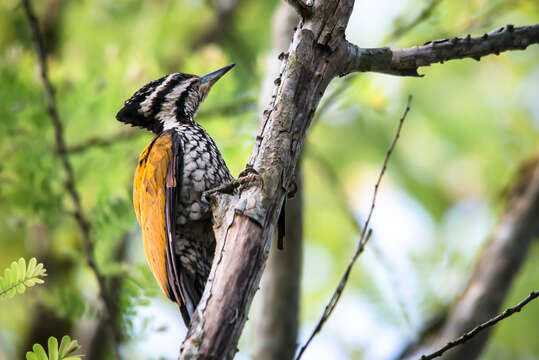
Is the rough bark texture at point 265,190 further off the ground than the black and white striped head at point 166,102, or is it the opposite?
the black and white striped head at point 166,102

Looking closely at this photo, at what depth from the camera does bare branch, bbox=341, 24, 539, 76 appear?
2.76 m

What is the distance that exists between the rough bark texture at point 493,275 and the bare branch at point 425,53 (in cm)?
271

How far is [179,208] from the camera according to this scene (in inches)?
140

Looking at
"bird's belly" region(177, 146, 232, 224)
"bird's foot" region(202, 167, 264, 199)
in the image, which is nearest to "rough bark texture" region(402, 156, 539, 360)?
"bird's belly" region(177, 146, 232, 224)

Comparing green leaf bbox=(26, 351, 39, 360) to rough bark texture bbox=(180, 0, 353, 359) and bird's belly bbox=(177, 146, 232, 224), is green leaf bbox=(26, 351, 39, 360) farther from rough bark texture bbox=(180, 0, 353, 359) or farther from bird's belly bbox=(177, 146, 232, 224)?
bird's belly bbox=(177, 146, 232, 224)

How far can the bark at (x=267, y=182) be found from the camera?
2078 mm

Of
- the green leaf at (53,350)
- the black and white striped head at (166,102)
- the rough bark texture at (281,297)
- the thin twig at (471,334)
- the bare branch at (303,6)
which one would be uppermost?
the black and white striped head at (166,102)

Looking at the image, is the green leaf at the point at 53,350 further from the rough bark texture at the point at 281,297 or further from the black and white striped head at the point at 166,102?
the rough bark texture at the point at 281,297

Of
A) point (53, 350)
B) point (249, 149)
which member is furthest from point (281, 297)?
point (53, 350)

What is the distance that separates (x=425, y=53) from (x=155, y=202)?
1.77m

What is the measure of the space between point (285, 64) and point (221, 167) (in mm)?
1315

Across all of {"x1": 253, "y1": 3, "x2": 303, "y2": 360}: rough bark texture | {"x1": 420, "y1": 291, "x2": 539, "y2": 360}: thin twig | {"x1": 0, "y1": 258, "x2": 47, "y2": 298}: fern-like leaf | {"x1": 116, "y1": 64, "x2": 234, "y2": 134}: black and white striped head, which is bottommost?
{"x1": 420, "y1": 291, "x2": 539, "y2": 360}: thin twig

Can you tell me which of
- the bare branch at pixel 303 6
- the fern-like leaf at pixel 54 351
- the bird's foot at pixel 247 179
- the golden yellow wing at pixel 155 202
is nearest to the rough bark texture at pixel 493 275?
the golden yellow wing at pixel 155 202

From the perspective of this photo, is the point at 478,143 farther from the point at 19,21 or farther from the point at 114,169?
the point at 19,21
